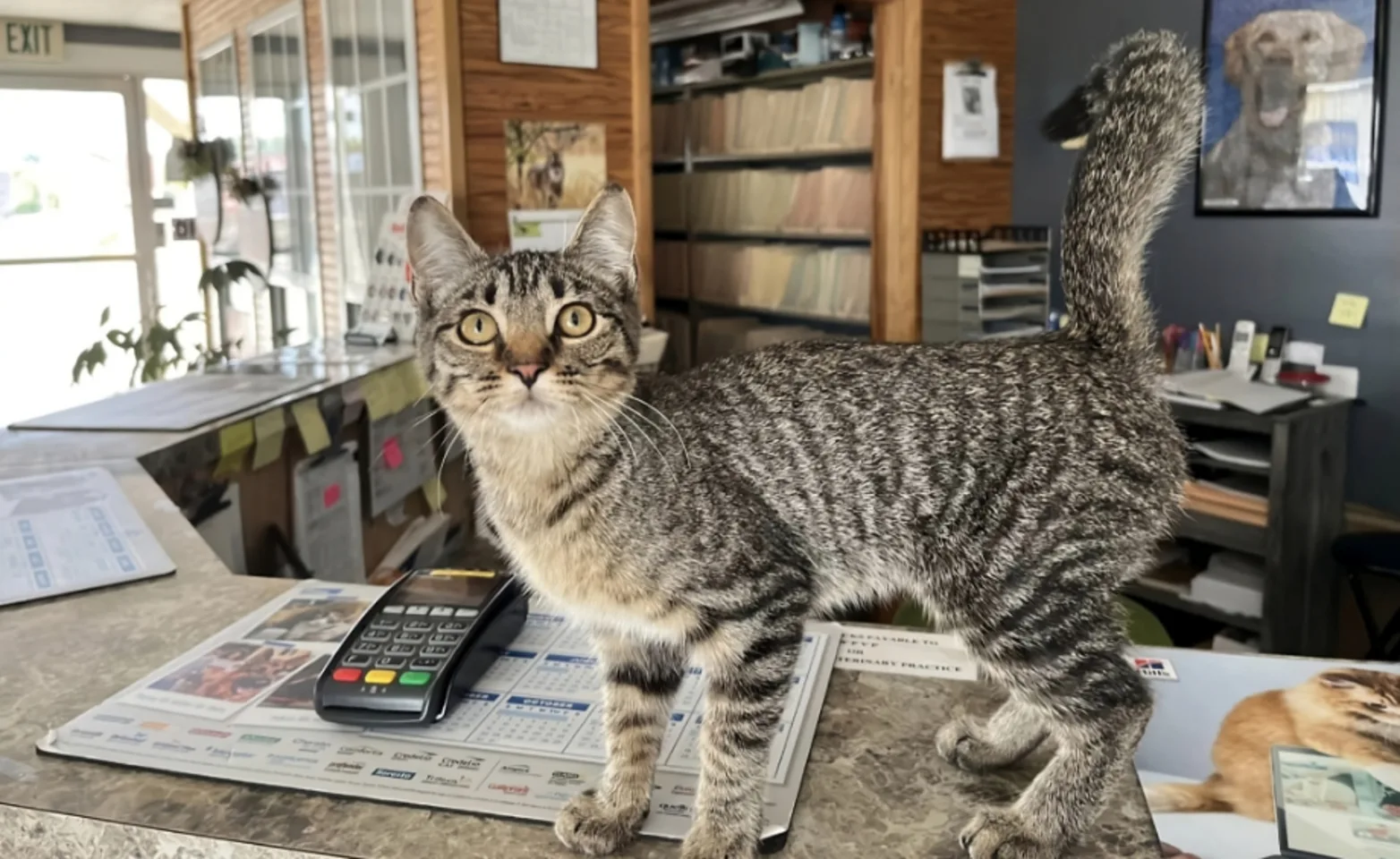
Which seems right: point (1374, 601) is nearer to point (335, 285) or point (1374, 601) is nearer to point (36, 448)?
point (36, 448)

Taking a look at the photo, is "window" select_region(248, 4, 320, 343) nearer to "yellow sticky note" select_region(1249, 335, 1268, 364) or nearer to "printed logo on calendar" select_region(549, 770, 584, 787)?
"yellow sticky note" select_region(1249, 335, 1268, 364)

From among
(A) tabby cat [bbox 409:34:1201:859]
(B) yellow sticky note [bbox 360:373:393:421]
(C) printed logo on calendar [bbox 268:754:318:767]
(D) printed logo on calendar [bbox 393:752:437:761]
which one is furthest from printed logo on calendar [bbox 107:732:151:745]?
(B) yellow sticky note [bbox 360:373:393:421]

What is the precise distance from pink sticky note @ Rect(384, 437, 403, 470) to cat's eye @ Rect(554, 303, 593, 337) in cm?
143

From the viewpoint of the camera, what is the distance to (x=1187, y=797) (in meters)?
0.86

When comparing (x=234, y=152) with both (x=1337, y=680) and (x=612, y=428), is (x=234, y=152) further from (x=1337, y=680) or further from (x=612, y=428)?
(x=1337, y=680)

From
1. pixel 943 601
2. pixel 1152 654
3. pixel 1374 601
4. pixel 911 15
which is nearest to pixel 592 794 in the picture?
pixel 943 601

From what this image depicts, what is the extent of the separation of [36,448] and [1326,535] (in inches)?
126

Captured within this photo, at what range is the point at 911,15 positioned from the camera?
12.3 feet

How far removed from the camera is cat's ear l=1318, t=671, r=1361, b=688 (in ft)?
3.28

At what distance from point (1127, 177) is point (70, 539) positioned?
1333 millimetres

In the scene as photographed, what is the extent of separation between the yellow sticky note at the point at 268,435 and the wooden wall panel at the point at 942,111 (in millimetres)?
2655

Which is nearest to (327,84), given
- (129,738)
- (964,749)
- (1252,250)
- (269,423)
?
(269,423)

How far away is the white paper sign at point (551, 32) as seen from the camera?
10.2 ft

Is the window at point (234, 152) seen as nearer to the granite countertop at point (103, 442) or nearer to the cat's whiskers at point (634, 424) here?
the granite countertop at point (103, 442)
